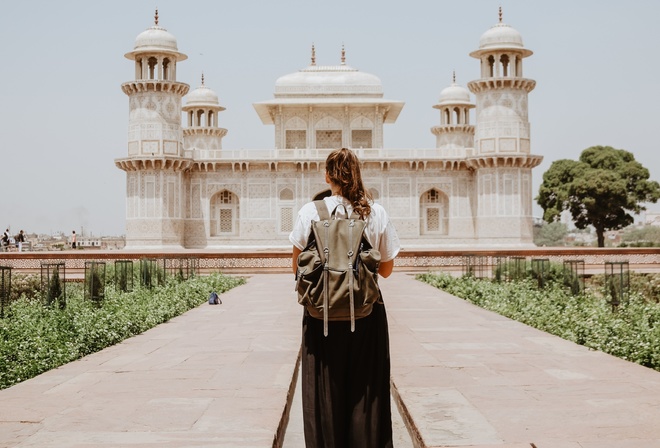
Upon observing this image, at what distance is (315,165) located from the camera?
2920 cm

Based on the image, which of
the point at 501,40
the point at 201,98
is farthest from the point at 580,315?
the point at 201,98

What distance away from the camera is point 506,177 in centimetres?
2764

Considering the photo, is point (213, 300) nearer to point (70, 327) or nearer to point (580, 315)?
point (70, 327)

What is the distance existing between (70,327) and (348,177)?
13.7 ft

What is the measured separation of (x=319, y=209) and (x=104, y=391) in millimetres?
2118

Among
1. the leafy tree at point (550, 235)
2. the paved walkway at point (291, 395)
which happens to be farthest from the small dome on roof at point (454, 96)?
the leafy tree at point (550, 235)

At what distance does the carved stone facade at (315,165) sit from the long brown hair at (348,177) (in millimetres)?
24844

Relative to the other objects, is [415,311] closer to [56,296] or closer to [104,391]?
[56,296]

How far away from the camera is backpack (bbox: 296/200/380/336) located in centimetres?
267

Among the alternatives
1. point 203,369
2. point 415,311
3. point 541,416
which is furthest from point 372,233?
point 415,311

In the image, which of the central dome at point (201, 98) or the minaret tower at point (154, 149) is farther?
the central dome at point (201, 98)

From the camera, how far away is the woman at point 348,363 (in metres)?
2.84

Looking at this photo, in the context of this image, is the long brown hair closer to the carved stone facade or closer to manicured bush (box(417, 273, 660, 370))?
manicured bush (box(417, 273, 660, 370))

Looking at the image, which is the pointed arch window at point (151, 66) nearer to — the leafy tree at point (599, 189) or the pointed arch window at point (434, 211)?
the pointed arch window at point (434, 211)
